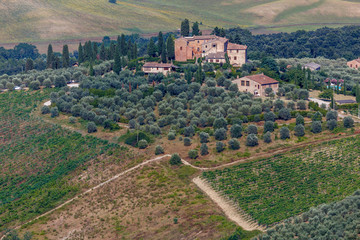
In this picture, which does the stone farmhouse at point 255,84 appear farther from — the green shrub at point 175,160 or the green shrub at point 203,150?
→ the green shrub at point 175,160

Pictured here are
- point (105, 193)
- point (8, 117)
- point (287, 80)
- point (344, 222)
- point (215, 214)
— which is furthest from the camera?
point (287, 80)

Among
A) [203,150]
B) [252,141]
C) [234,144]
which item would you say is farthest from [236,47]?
[203,150]

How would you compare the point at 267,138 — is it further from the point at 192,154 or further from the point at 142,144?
the point at 142,144

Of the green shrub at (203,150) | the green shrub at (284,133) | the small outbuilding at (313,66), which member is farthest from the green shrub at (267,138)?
the small outbuilding at (313,66)

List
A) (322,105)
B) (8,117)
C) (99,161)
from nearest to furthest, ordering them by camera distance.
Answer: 1. (99,161)
2. (322,105)
3. (8,117)

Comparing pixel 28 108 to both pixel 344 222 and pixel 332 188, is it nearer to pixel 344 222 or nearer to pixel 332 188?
pixel 332 188

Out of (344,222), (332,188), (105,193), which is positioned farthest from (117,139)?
(344,222)

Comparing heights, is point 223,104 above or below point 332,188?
above

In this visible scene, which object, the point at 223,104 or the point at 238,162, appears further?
the point at 223,104
